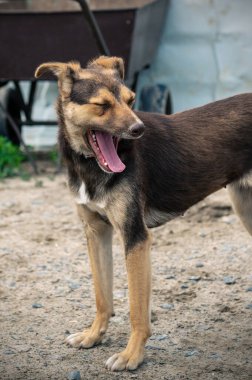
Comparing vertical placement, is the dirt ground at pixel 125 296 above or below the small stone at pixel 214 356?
below

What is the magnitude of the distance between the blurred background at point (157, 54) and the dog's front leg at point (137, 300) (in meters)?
4.01

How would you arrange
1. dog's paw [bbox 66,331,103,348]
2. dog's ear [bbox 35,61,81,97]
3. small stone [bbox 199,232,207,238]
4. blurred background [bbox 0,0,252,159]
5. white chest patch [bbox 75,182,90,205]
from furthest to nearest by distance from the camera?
blurred background [bbox 0,0,252,159] < small stone [bbox 199,232,207,238] < dog's paw [bbox 66,331,103,348] < white chest patch [bbox 75,182,90,205] < dog's ear [bbox 35,61,81,97]

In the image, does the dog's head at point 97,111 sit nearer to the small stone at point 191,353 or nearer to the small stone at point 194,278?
the small stone at point 191,353

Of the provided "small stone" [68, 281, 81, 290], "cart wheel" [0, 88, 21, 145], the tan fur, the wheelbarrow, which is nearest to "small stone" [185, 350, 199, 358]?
the tan fur

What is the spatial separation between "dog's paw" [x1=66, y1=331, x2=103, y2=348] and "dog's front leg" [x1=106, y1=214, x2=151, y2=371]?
308 millimetres

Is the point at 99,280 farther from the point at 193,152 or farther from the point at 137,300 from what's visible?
the point at 193,152

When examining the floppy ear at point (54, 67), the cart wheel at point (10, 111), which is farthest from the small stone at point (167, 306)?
the cart wheel at point (10, 111)

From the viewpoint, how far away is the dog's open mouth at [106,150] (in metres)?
4.45

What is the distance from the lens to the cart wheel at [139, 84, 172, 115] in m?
8.80

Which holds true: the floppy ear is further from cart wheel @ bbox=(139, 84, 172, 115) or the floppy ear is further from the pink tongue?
cart wheel @ bbox=(139, 84, 172, 115)

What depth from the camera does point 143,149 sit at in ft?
15.8

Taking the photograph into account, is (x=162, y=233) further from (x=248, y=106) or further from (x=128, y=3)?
(x=128, y=3)

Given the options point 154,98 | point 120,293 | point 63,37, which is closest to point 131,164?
point 120,293

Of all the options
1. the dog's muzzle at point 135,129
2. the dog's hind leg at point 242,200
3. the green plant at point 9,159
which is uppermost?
the dog's muzzle at point 135,129
